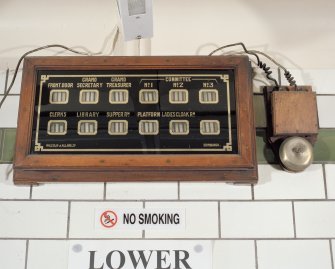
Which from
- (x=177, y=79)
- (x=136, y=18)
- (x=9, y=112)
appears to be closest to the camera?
(x=136, y=18)

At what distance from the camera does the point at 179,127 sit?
1.41 metres

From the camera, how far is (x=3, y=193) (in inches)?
58.6

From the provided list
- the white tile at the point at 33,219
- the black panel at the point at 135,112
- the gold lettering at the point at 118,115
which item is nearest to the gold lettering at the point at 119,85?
the black panel at the point at 135,112

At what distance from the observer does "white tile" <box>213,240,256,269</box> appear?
4.65ft

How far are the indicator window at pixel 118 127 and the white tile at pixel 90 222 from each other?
0.26 meters

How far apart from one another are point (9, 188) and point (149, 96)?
1.99 ft

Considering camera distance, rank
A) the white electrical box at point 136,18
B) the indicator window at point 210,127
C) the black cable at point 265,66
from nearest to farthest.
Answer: the white electrical box at point 136,18 < the indicator window at point 210,127 < the black cable at point 265,66

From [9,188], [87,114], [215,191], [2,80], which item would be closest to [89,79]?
[87,114]

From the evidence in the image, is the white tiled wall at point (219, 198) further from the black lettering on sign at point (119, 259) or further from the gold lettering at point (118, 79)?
the gold lettering at point (118, 79)

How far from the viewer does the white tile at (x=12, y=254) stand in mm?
1419

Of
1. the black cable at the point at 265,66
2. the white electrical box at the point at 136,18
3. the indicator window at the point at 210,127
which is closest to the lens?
the white electrical box at the point at 136,18

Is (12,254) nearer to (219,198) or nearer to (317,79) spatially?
(219,198)

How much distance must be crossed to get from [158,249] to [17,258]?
488 mm

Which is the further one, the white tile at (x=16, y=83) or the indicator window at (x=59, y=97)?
the white tile at (x=16, y=83)
